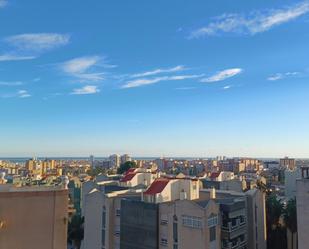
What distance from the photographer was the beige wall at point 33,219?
9250 mm

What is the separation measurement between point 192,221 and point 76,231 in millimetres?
18476

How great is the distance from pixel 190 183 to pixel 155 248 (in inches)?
277

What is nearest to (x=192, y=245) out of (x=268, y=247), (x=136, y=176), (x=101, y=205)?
(x=101, y=205)

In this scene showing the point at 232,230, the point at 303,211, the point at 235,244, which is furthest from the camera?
the point at 235,244

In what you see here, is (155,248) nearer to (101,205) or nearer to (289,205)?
(101,205)

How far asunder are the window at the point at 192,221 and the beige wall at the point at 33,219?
17931mm

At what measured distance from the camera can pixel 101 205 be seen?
33469mm

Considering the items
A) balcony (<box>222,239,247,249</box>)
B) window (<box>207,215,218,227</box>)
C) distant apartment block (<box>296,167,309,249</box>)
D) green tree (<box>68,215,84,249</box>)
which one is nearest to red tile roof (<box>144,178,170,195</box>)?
window (<box>207,215,218,227</box>)

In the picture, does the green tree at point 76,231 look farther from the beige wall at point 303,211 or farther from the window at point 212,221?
the beige wall at point 303,211

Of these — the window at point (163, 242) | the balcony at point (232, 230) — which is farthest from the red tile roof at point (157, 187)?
the balcony at point (232, 230)

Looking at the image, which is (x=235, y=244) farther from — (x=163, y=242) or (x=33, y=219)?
(x=33, y=219)

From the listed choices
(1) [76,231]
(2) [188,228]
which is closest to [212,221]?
(2) [188,228]

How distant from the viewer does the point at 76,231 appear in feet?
134

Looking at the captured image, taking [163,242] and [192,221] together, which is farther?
[163,242]
